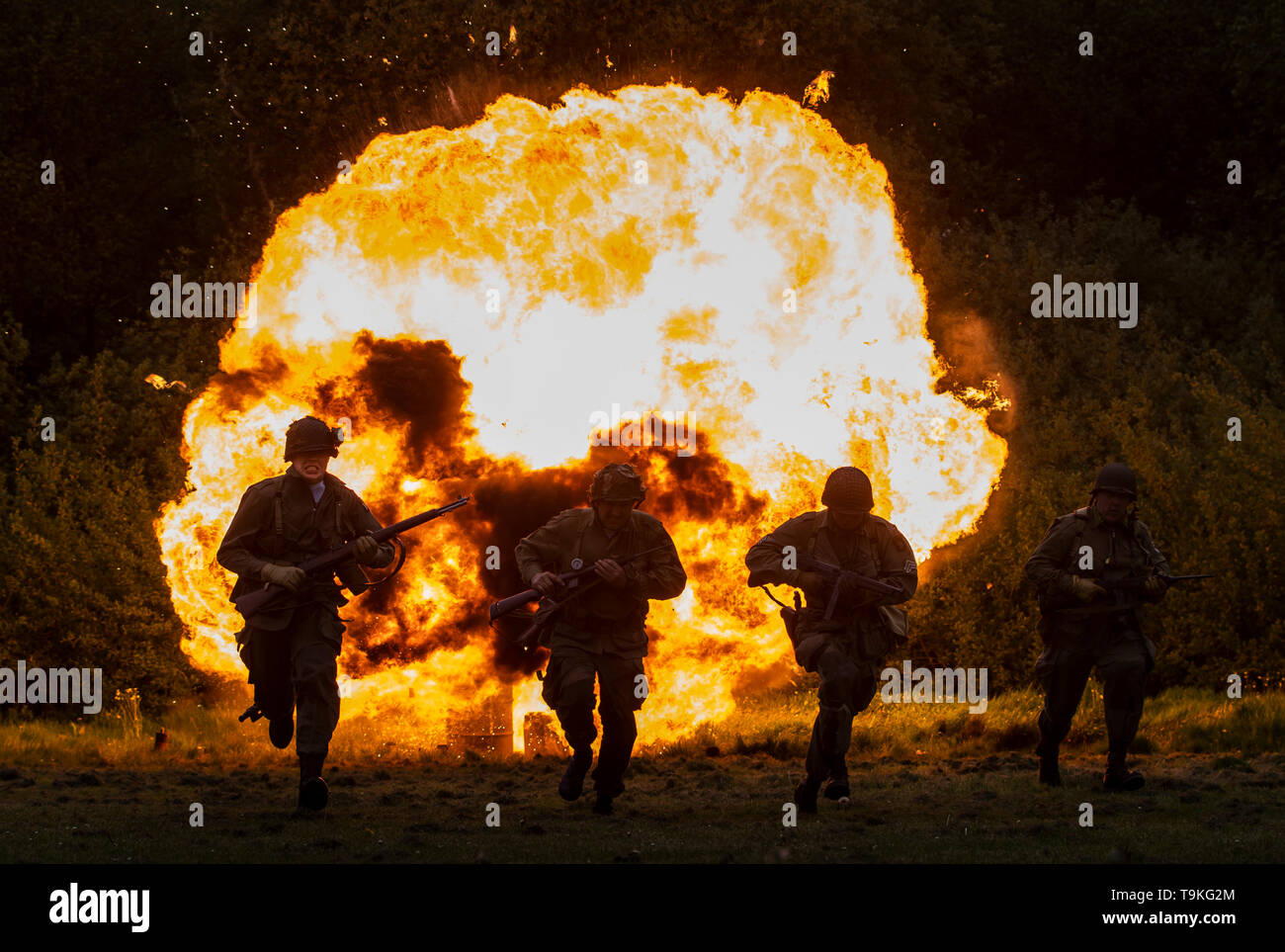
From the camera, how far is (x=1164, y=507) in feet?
63.8

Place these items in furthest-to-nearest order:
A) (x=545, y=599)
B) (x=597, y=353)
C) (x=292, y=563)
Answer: (x=597, y=353) → (x=545, y=599) → (x=292, y=563)

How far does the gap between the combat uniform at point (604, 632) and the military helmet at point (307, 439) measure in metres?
1.44

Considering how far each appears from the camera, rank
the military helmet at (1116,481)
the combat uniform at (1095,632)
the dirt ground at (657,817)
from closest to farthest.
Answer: the dirt ground at (657,817) → the combat uniform at (1095,632) → the military helmet at (1116,481)

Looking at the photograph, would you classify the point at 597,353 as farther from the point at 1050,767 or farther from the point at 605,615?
the point at 1050,767

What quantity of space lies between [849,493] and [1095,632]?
2.22m

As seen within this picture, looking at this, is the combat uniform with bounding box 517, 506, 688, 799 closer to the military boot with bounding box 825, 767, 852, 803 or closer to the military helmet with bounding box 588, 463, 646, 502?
the military helmet with bounding box 588, 463, 646, 502

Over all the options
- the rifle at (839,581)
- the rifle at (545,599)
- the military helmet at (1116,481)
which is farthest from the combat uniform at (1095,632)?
the rifle at (545,599)

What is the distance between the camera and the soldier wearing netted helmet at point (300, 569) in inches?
437

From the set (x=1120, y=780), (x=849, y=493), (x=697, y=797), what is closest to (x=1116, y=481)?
(x=1120, y=780)

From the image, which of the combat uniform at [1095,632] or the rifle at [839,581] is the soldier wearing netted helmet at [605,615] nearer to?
the rifle at [839,581]

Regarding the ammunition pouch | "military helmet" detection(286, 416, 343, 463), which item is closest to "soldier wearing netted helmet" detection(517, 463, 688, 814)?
the ammunition pouch

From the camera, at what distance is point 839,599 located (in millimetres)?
11344

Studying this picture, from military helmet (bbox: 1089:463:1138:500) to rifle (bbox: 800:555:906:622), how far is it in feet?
6.41

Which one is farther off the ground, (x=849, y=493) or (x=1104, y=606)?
(x=849, y=493)
